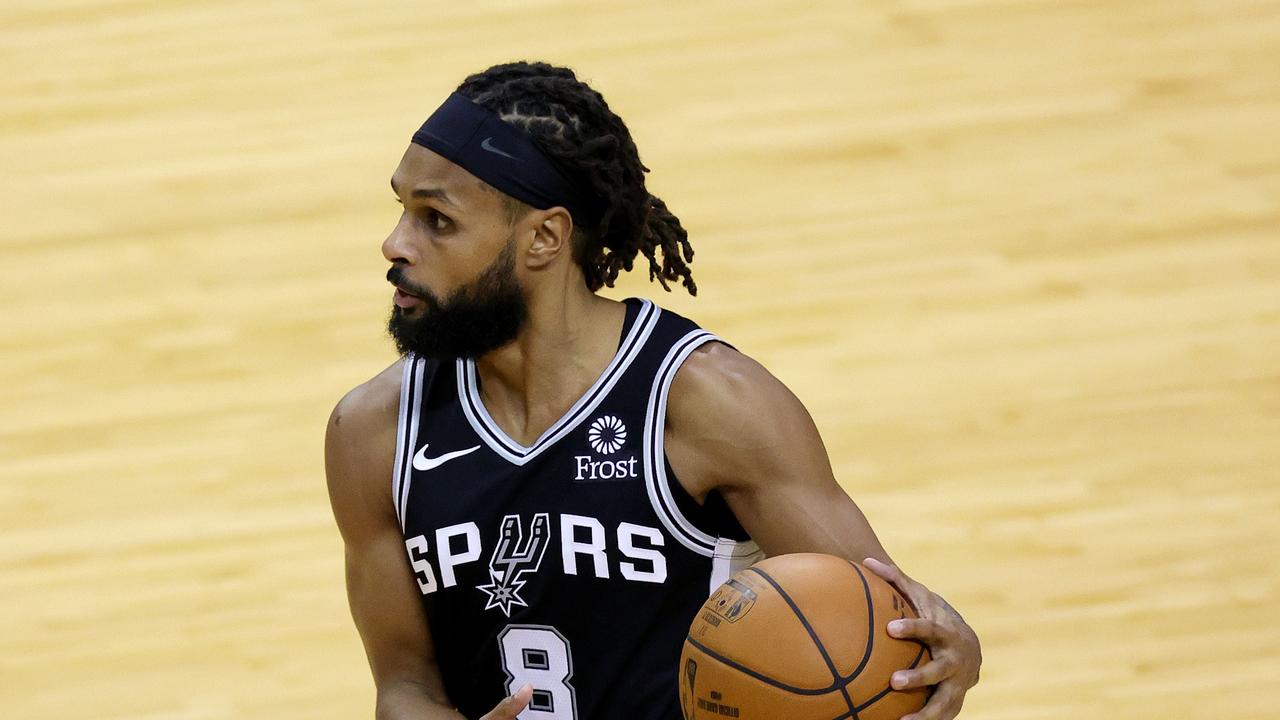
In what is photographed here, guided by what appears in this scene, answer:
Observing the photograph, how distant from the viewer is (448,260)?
8.98ft

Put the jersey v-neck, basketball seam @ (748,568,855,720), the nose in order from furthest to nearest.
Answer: the jersey v-neck < the nose < basketball seam @ (748,568,855,720)

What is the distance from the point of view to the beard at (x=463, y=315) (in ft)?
9.02

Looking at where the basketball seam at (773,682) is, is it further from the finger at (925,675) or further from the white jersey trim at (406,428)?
the white jersey trim at (406,428)

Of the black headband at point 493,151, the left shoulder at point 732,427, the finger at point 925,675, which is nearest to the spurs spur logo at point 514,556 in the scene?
the left shoulder at point 732,427

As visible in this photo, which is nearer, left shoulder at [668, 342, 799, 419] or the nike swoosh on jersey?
left shoulder at [668, 342, 799, 419]

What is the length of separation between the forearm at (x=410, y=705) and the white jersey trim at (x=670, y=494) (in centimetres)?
46

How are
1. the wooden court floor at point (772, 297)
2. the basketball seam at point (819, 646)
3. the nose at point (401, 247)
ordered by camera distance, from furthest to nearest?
the wooden court floor at point (772, 297)
the nose at point (401, 247)
the basketball seam at point (819, 646)

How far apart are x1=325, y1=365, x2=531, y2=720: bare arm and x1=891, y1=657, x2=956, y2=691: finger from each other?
74 cm

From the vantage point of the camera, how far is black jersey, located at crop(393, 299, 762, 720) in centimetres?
279

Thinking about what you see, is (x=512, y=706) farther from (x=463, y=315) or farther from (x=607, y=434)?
(x=463, y=315)

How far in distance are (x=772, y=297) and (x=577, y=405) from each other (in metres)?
2.97

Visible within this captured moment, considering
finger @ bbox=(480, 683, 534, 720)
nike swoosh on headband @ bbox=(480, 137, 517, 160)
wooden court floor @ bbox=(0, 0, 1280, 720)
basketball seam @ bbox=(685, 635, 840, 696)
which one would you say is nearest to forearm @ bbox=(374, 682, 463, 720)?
finger @ bbox=(480, 683, 534, 720)

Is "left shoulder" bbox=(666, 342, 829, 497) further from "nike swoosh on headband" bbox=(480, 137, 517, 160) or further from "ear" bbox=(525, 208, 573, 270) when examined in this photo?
"nike swoosh on headband" bbox=(480, 137, 517, 160)

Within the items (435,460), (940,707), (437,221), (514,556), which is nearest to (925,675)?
(940,707)
